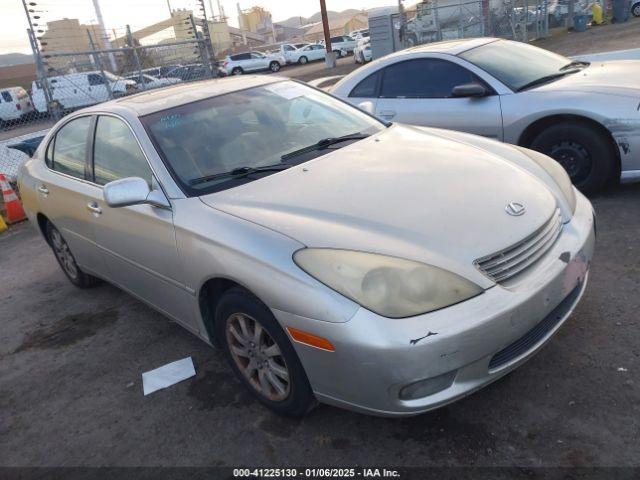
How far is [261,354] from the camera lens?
2.59 metres

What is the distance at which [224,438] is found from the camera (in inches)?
103

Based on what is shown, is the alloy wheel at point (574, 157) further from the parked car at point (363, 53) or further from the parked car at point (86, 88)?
the parked car at point (363, 53)

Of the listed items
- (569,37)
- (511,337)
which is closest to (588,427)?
(511,337)

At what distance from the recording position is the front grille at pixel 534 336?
2.23 metres

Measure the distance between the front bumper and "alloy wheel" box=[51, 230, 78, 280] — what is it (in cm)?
306

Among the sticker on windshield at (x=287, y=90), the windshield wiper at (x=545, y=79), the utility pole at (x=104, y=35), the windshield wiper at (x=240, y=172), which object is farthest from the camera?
the utility pole at (x=104, y=35)

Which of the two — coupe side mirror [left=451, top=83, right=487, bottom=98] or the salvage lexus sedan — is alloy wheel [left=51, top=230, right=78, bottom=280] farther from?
coupe side mirror [left=451, top=83, right=487, bottom=98]

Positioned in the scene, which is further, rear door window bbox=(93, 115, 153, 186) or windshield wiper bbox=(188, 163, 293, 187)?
rear door window bbox=(93, 115, 153, 186)

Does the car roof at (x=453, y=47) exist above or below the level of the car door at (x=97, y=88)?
below

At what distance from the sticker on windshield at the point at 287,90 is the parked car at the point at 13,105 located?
22126 mm

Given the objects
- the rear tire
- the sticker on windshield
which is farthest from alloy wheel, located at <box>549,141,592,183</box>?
the sticker on windshield

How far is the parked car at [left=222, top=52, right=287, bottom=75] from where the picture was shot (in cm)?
3472

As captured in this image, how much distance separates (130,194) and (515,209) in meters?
1.96

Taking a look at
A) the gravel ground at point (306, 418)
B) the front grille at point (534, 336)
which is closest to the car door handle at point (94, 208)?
the gravel ground at point (306, 418)
